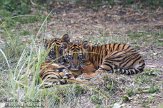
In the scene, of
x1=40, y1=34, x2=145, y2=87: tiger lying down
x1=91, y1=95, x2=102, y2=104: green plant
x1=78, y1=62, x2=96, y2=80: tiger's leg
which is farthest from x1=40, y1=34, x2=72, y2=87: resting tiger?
x1=91, y1=95, x2=102, y2=104: green plant

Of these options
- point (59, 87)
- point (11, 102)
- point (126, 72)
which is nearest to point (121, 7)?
point (126, 72)

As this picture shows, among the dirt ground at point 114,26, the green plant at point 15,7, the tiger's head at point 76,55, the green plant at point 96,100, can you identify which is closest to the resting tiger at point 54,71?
the tiger's head at point 76,55

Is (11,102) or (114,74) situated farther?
(114,74)

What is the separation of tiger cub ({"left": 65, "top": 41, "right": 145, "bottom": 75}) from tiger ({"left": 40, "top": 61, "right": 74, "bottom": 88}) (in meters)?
0.57

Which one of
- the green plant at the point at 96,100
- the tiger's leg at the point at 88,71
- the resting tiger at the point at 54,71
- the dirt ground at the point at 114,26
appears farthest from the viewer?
the dirt ground at the point at 114,26

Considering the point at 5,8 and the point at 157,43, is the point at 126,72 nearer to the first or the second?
the point at 157,43

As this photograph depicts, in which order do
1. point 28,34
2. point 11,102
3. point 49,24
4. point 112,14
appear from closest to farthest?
point 11,102
point 28,34
point 49,24
point 112,14

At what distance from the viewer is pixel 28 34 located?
1188 cm

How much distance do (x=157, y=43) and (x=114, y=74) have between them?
3073 mm

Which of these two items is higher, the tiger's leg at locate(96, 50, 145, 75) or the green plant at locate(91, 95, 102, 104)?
the tiger's leg at locate(96, 50, 145, 75)

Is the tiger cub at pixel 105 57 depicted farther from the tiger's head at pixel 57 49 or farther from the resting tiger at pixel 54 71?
the resting tiger at pixel 54 71

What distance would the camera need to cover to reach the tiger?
24.7 feet

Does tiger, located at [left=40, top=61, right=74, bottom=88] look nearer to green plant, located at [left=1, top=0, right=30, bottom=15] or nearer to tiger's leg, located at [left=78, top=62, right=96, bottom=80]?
tiger's leg, located at [left=78, top=62, right=96, bottom=80]

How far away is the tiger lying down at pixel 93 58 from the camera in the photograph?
28.1 ft
